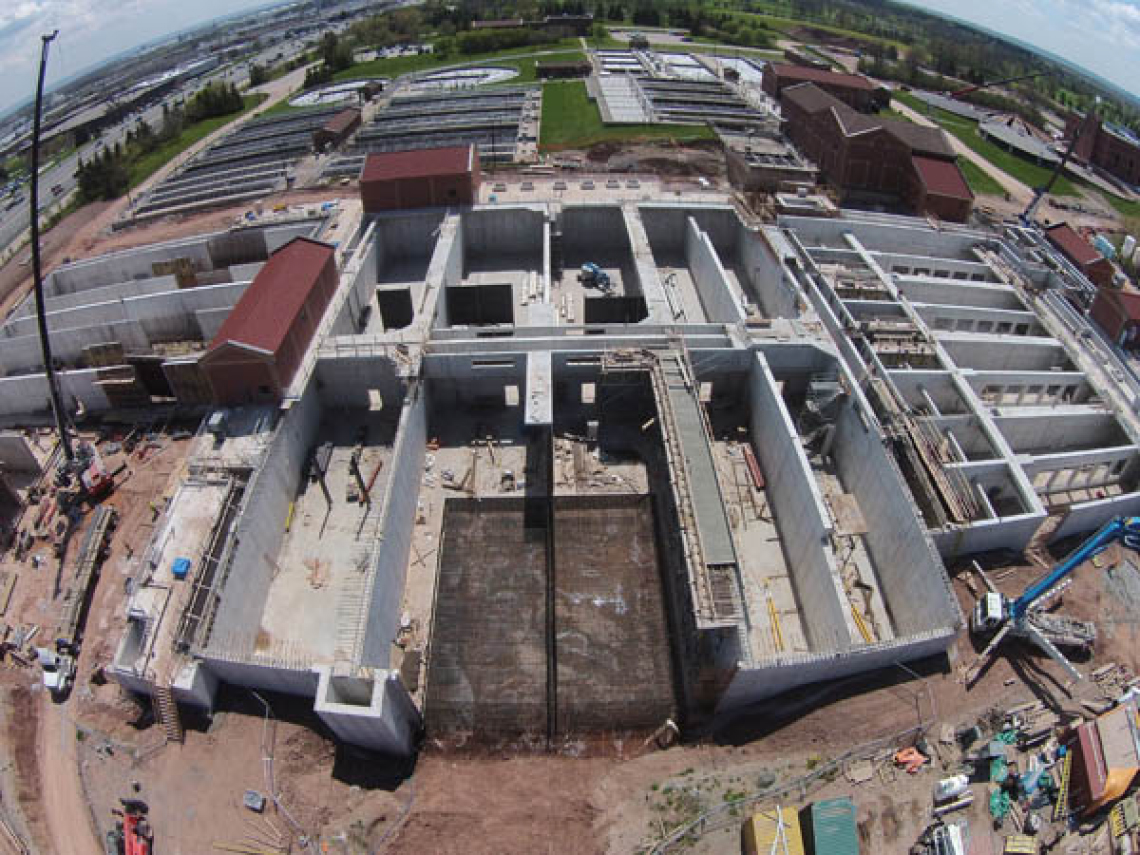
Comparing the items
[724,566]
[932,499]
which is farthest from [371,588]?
[932,499]

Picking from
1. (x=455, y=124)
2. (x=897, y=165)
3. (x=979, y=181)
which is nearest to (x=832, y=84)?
(x=979, y=181)

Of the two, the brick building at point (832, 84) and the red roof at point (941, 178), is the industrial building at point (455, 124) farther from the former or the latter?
the red roof at point (941, 178)

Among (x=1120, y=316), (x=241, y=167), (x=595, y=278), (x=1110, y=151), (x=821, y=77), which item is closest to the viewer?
(x=1120, y=316)

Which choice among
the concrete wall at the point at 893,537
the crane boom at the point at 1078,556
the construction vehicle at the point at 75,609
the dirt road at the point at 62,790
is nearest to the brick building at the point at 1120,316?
the crane boom at the point at 1078,556

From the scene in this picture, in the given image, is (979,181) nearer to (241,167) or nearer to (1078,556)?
(1078,556)

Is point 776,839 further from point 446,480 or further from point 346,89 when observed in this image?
point 346,89
